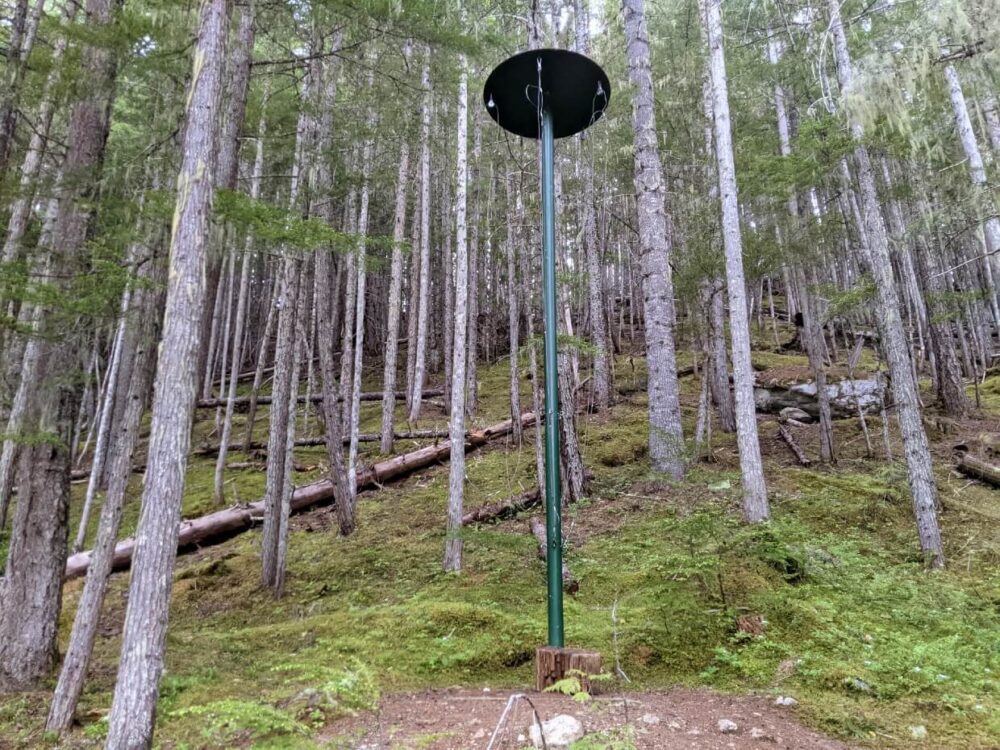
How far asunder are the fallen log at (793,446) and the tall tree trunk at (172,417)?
9.55 meters

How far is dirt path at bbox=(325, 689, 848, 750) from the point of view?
264 centimetres

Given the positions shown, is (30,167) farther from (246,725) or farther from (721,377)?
(721,377)

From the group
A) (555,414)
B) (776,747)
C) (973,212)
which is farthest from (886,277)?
(776,747)

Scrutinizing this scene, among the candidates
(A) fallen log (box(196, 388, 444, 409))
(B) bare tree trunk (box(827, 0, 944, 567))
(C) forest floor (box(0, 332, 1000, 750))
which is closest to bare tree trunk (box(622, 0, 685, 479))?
(C) forest floor (box(0, 332, 1000, 750))

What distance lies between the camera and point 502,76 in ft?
12.0

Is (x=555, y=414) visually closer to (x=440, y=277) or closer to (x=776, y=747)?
(x=776, y=747)

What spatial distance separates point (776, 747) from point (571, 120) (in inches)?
161

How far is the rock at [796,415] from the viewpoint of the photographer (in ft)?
38.6

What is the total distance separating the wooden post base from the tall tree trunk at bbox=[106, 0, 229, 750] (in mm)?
2155

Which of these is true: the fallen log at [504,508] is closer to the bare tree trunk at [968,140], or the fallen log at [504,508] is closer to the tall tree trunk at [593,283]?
the tall tree trunk at [593,283]

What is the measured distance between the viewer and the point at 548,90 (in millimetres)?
3781

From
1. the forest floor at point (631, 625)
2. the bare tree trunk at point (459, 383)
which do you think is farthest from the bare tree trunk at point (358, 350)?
the bare tree trunk at point (459, 383)

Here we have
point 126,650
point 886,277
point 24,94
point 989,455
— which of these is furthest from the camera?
point 989,455

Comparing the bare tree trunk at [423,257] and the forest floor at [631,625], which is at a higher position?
the bare tree trunk at [423,257]
